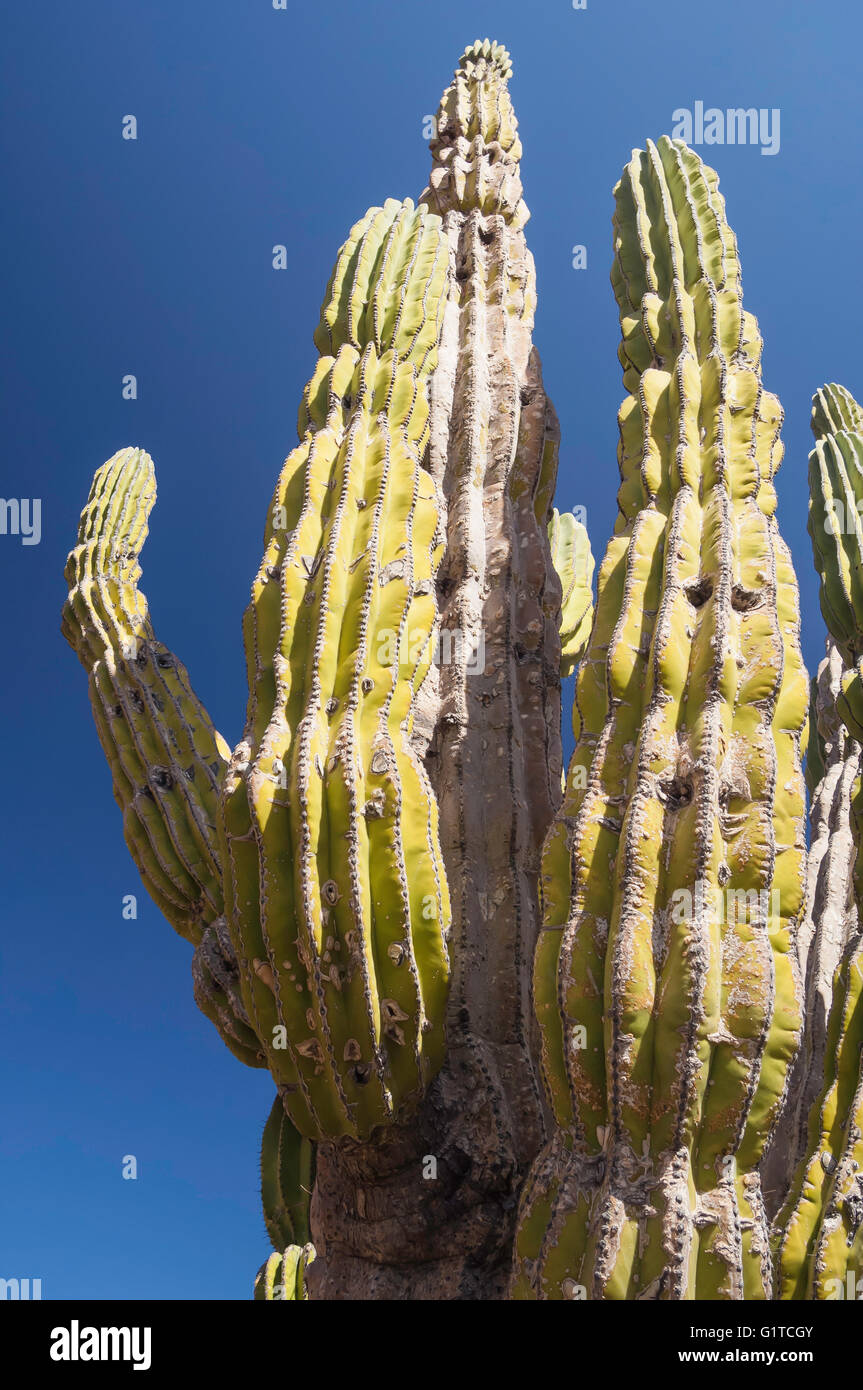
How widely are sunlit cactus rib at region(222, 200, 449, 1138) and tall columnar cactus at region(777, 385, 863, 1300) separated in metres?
1.40

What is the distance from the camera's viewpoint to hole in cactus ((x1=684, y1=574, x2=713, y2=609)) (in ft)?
7.72

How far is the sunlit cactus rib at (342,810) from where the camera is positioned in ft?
7.52

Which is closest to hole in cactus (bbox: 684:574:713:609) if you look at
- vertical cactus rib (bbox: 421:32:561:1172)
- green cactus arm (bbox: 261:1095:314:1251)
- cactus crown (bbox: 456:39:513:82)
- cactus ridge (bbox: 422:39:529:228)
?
vertical cactus rib (bbox: 421:32:561:1172)

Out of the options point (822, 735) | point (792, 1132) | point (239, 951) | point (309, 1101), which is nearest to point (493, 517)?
point (239, 951)

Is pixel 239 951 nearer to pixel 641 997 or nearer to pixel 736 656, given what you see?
pixel 641 997

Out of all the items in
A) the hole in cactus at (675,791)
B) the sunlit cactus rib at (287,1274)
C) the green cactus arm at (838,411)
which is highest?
the green cactus arm at (838,411)

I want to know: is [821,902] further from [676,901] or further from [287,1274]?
[676,901]

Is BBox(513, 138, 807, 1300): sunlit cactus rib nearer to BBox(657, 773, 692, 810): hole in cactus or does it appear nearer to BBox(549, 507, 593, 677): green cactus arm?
BBox(657, 773, 692, 810): hole in cactus

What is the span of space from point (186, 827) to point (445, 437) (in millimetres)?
1813

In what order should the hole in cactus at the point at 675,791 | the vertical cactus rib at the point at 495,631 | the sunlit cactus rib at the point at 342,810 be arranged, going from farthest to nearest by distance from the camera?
1. the vertical cactus rib at the point at 495,631
2. the sunlit cactus rib at the point at 342,810
3. the hole in cactus at the point at 675,791

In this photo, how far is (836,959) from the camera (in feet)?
16.0

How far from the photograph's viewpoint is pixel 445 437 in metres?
3.53

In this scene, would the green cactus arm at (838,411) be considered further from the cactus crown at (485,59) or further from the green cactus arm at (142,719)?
the green cactus arm at (142,719)

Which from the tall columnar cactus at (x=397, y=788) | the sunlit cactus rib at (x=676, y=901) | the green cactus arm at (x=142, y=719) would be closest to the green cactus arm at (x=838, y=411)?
the tall columnar cactus at (x=397, y=788)
